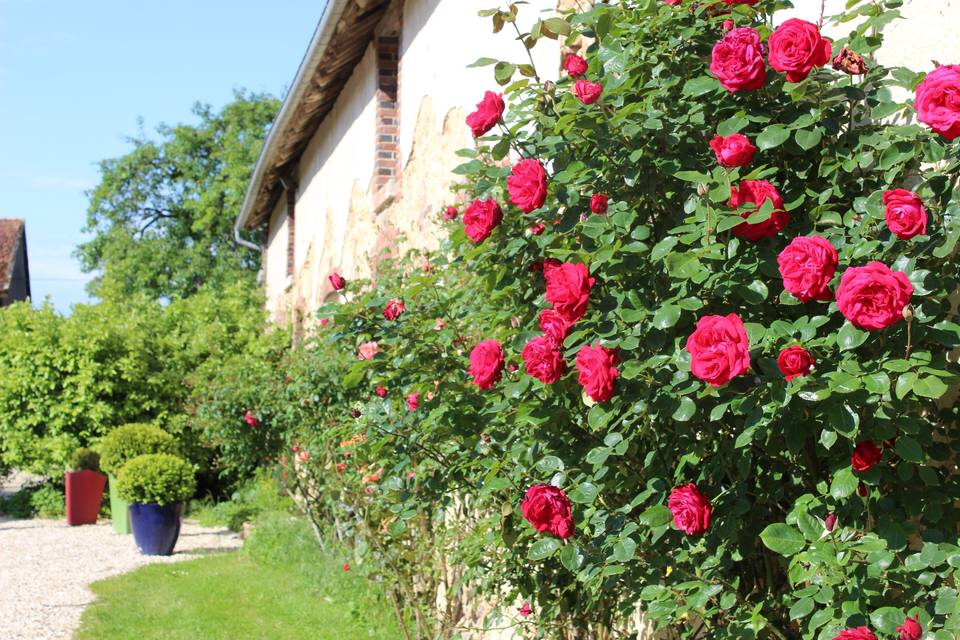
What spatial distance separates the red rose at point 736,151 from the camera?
2160mm

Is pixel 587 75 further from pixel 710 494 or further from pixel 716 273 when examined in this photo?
pixel 710 494

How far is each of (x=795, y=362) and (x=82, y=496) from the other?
12096mm

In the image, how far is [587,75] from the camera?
2633 millimetres

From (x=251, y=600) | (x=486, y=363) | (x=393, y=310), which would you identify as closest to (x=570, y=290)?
(x=486, y=363)

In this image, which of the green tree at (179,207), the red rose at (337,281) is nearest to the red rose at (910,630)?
the red rose at (337,281)

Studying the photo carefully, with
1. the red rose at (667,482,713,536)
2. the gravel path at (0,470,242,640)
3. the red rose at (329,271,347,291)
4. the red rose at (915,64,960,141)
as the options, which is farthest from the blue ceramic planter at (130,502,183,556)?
the red rose at (915,64,960,141)

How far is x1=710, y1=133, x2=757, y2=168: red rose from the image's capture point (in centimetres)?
216

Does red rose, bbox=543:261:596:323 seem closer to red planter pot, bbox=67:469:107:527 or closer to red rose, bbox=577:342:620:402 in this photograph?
red rose, bbox=577:342:620:402

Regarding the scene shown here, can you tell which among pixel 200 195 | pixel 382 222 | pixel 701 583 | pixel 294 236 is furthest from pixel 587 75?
pixel 200 195

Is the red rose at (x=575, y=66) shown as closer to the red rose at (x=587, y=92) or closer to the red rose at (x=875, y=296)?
the red rose at (x=587, y=92)

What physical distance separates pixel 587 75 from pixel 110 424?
1195 centimetres

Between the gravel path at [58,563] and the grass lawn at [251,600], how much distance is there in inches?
8.6

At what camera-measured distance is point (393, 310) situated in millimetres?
3299

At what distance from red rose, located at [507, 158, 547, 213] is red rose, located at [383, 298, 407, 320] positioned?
0.96 m
